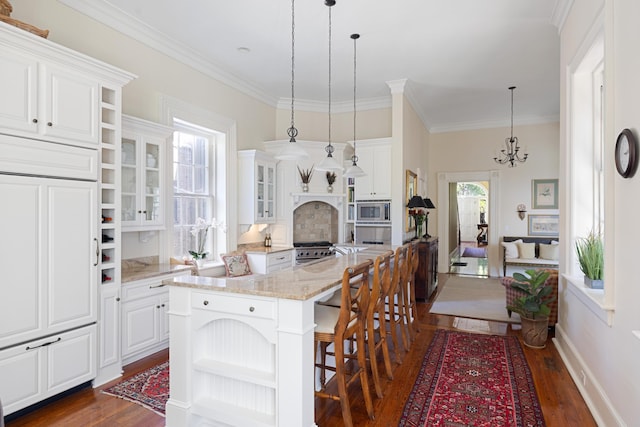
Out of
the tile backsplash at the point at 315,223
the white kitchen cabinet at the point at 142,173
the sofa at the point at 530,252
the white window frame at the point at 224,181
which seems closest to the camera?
the white kitchen cabinet at the point at 142,173

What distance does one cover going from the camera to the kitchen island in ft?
6.82

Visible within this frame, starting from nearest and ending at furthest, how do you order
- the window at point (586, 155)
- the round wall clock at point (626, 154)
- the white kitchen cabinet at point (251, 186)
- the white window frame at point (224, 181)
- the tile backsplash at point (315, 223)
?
the round wall clock at point (626, 154) → the window at point (586, 155) → the white window frame at point (224, 181) → the white kitchen cabinet at point (251, 186) → the tile backsplash at point (315, 223)

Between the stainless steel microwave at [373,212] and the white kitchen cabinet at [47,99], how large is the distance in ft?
12.8

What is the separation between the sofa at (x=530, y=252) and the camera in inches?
282

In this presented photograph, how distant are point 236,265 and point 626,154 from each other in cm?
411

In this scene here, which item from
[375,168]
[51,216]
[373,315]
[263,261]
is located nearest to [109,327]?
[51,216]

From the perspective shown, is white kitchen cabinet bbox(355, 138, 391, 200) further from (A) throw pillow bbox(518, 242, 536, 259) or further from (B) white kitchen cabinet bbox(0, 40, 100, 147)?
(B) white kitchen cabinet bbox(0, 40, 100, 147)

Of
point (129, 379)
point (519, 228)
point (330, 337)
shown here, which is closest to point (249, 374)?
point (330, 337)

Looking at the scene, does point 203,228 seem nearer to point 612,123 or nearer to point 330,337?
point 330,337

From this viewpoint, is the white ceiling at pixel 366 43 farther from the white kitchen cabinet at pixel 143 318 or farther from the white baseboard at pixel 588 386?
the white baseboard at pixel 588 386

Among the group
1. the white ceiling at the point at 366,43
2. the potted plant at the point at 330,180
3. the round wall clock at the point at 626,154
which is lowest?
the round wall clock at the point at 626,154

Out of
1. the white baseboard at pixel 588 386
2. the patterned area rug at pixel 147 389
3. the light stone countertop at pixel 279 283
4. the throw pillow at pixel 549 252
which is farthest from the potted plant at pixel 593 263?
the throw pillow at pixel 549 252

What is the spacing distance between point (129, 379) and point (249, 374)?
1.53m

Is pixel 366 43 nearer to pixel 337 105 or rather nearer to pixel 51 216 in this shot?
pixel 337 105
